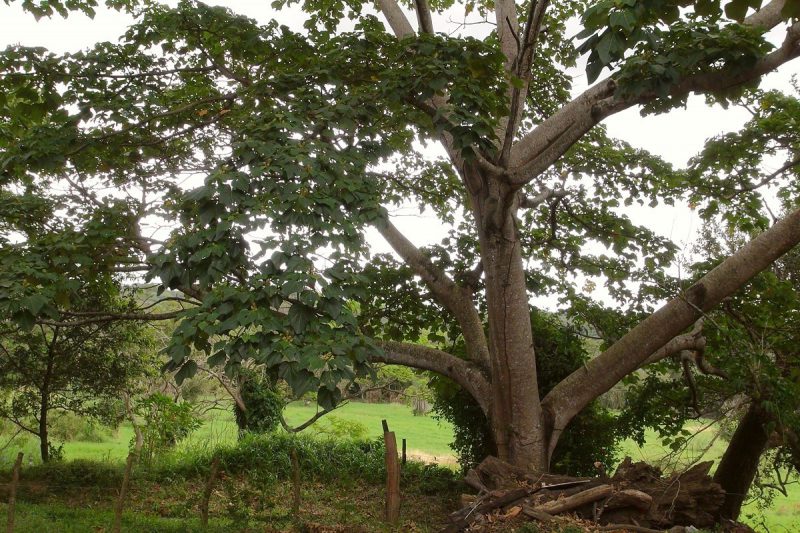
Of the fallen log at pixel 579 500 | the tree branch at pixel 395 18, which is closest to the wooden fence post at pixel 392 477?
the fallen log at pixel 579 500

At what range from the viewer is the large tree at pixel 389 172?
13.7 ft

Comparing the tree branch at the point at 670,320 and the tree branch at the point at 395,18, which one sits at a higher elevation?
the tree branch at the point at 395,18

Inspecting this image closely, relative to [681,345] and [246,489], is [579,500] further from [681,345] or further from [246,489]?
[246,489]

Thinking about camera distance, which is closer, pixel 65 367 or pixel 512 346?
pixel 512 346

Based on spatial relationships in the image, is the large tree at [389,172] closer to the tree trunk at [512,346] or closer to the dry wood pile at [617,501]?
the tree trunk at [512,346]

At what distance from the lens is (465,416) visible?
36.4 ft

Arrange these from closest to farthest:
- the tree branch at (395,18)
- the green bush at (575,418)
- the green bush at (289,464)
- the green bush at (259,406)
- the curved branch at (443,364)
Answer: the curved branch at (443,364), the tree branch at (395,18), the green bush at (575,418), the green bush at (289,464), the green bush at (259,406)

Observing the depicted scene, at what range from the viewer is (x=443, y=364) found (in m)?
8.59

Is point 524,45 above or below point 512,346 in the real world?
above

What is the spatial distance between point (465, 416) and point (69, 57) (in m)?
7.68

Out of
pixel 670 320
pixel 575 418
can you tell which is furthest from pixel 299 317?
pixel 575 418

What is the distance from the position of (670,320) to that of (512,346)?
171 centimetres

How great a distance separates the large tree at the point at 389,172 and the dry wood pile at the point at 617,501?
1.73m

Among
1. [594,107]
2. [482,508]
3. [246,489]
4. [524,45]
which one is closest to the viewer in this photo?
[482,508]
